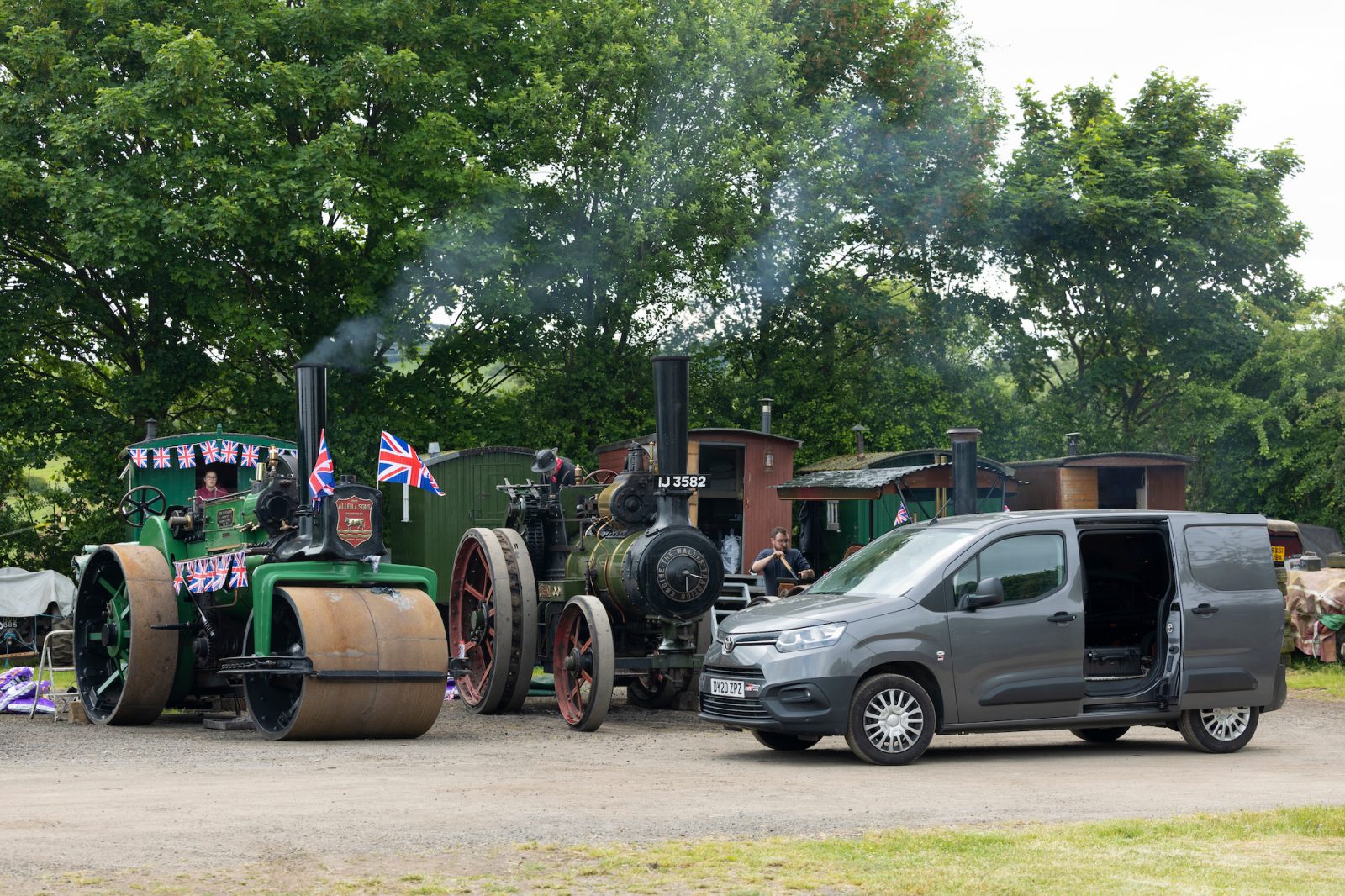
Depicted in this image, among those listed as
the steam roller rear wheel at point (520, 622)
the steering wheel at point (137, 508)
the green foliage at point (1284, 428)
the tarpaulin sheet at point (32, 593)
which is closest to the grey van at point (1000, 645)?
the steam roller rear wheel at point (520, 622)

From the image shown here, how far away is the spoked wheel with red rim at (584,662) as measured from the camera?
12.0 metres

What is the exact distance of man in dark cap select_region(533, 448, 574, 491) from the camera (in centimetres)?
1448

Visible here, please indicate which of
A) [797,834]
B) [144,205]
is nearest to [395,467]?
[797,834]

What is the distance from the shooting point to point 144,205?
2208 cm

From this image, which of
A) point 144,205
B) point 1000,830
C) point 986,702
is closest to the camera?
point 1000,830

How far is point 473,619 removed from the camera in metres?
14.1

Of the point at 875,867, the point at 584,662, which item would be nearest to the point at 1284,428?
the point at 584,662

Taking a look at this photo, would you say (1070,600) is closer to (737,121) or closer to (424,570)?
(424,570)

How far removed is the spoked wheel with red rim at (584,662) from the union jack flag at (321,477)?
217 cm

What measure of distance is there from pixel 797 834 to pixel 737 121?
2032 cm

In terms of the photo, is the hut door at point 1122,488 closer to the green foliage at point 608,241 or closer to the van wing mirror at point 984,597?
the green foliage at point 608,241

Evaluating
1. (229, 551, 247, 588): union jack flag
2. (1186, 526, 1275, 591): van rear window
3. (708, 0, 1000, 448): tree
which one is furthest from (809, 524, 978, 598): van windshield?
(708, 0, 1000, 448): tree

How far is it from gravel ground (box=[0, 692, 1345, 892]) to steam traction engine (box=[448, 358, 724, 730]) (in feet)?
2.09

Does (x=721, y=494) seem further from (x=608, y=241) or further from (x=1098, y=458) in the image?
(x=1098, y=458)
